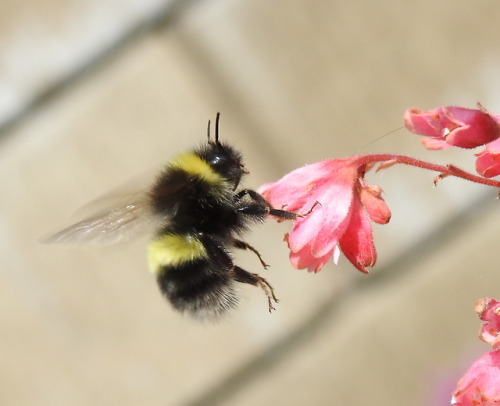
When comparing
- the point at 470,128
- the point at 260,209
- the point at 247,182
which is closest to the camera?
the point at 470,128

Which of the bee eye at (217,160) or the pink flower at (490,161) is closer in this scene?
the pink flower at (490,161)

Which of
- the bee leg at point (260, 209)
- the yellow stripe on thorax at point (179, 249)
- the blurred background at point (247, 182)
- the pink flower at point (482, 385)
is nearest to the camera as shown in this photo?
the pink flower at point (482, 385)

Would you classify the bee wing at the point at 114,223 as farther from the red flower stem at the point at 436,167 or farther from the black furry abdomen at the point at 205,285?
the red flower stem at the point at 436,167

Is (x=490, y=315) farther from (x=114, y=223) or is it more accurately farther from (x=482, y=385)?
(x=114, y=223)

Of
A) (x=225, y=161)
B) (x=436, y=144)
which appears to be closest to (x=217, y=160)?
(x=225, y=161)

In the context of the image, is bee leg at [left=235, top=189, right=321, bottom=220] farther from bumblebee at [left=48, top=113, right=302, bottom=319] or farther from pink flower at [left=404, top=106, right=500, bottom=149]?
pink flower at [left=404, top=106, right=500, bottom=149]

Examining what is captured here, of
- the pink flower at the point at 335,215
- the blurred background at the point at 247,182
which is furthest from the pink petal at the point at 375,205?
the blurred background at the point at 247,182

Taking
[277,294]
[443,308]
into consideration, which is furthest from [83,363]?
[443,308]
